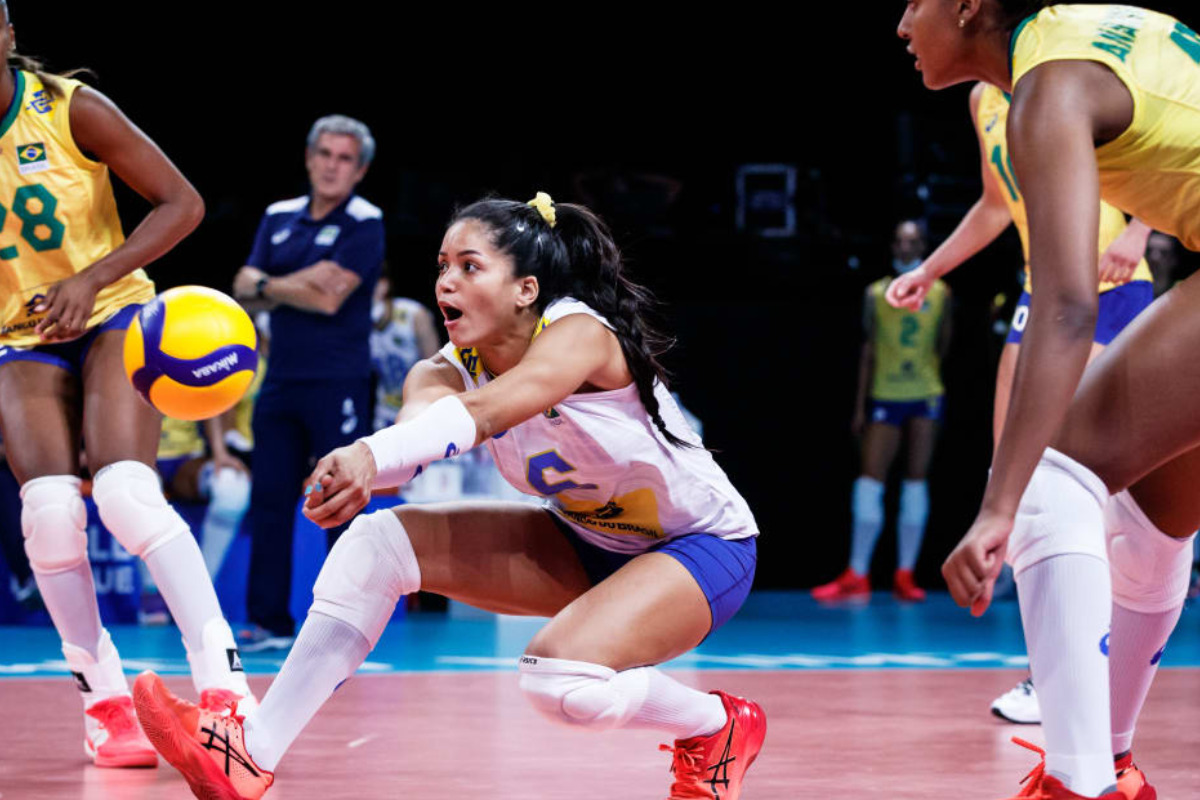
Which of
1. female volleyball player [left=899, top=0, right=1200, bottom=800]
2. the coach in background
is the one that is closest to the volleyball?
female volleyball player [left=899, top=0, right=1200, bottom=800]

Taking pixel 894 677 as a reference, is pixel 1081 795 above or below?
above

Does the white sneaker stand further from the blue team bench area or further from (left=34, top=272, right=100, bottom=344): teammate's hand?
the blue team bench area

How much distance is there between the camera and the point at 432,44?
8844 mm

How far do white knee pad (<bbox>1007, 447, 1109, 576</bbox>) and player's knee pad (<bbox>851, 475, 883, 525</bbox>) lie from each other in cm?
567

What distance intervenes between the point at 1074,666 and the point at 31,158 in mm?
2501

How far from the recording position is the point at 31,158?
11.2 feet

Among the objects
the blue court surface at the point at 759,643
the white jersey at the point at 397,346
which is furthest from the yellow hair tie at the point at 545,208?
the white jersey at the point at 397,346

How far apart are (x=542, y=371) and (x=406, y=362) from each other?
4733 mm

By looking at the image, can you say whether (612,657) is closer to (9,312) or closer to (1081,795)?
(1081,795)

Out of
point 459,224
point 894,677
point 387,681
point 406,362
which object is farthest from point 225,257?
point 459,224

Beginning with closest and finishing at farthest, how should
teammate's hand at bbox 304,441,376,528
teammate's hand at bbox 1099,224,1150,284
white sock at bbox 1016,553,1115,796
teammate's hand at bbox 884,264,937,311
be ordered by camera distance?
white sock at bbox 1016,553,1115,796, teammate's hand at bbox 304,441,376,528, teammate's hand at bbox 1099,224,1150,284, teammate's hand at bbox 884,264,937,311

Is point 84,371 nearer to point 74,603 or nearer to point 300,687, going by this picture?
point 74,603

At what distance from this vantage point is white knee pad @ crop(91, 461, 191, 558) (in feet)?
10.3

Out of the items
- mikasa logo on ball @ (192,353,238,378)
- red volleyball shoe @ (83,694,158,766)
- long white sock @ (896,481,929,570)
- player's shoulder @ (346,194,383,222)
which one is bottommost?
long white sock @ (896,481,929,570)
